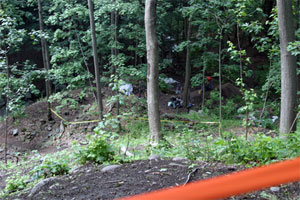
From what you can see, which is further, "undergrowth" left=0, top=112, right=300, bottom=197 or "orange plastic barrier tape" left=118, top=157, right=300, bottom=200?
"undergrowth" left=0, top=112, right=300, bottom=197

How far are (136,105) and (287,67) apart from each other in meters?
8.74

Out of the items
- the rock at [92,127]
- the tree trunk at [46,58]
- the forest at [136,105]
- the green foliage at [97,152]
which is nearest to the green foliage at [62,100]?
the forest at [136,105]

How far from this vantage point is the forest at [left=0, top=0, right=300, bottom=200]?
464 centimetres

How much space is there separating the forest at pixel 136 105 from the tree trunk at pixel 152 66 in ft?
0.09

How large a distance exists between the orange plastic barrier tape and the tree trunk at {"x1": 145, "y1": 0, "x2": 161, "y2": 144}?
6374mm

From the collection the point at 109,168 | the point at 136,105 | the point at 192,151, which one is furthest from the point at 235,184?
the point at 136,105

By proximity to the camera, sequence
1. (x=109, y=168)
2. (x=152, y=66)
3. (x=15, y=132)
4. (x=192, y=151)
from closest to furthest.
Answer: (x=109, y=168) < (x=192, y=151) < (x=152, y=66) < (x=15, y=132)

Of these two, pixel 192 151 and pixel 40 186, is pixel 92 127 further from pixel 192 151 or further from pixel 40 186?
pixel 40 186

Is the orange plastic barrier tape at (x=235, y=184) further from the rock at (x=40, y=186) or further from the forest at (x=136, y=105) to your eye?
the rock at (x=40, y=186)

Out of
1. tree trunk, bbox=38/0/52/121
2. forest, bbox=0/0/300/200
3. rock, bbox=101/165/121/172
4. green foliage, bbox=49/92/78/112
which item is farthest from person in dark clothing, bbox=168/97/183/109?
rock, bbox=101/165/121/172

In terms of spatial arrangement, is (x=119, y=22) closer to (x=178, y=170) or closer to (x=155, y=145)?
(x=155, y=145)

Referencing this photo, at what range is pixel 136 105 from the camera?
1461 cm

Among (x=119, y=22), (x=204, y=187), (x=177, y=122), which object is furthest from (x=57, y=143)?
(x=204, y=187)

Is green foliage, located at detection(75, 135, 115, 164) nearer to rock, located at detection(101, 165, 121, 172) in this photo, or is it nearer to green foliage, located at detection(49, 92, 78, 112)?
rock, located at detection(101, 165, 121, 172)
